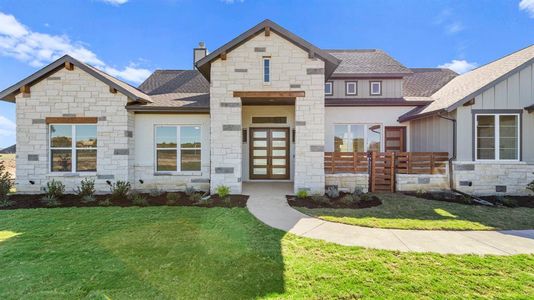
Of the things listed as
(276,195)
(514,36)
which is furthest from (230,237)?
(514,36)

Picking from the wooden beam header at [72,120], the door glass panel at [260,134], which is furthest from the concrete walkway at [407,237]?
the wooden beam header at [72,120]

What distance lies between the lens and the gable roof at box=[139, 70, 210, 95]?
1271 centimetres

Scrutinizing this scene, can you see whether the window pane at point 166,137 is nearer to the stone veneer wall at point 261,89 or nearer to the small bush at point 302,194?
the stone veneer wall at point 261,89

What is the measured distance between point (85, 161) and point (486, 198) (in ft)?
50.0

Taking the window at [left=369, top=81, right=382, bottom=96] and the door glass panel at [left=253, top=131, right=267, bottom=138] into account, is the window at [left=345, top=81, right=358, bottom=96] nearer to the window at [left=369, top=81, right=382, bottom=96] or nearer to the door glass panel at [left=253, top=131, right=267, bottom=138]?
the window at [left=369, top=81, right=382, bottom=96]

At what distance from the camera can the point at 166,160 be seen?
1027 centimetres

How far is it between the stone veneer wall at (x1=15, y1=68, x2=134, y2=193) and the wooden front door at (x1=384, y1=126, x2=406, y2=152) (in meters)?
12.0

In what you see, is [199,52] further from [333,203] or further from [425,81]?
[425,81]

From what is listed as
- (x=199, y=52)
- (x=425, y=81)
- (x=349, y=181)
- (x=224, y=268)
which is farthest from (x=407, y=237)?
(x=199, y=52)

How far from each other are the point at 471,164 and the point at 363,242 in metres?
7.45

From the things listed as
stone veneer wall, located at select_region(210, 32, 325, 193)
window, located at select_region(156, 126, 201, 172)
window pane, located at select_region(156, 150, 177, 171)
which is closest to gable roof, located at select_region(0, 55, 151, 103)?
window, located at select_region(156, 126, 201, 172)

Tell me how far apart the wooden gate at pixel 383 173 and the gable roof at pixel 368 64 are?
17.8 feet

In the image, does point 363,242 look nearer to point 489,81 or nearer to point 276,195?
point 276,195

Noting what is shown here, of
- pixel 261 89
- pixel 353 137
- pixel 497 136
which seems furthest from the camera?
pixel 353 137
